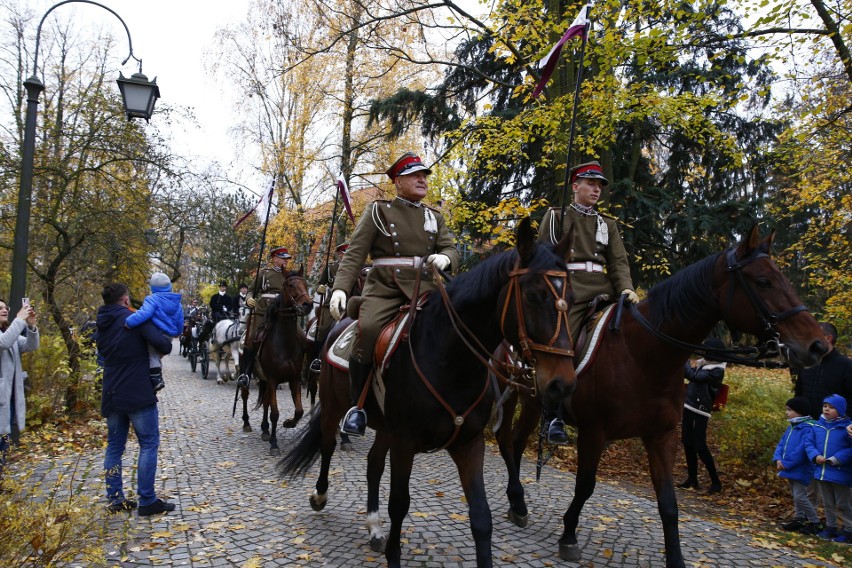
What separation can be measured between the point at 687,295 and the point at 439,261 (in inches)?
72.5

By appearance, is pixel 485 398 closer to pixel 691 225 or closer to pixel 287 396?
pixel 691 225

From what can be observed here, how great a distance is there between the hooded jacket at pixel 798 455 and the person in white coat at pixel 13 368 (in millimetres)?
7326

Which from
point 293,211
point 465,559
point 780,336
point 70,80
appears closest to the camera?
point 780,336

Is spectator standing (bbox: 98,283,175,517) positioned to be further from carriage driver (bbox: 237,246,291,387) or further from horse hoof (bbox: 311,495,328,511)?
carriage driver (bbox: 237,246,291,387)

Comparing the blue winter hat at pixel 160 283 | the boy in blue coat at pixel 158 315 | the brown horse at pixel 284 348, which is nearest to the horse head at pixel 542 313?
the boy in blue coat at pixel 158 315

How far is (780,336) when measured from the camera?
3.60 m

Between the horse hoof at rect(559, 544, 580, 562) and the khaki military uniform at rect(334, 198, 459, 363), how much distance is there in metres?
2.35

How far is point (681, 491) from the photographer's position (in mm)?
7117

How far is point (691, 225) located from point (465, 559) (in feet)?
31.3

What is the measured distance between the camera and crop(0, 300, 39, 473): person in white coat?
4961 millimetres

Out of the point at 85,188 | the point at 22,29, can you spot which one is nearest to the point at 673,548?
the point at 85,188

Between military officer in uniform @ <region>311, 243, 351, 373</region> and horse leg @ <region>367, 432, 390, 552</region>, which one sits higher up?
military officer in uniform @ <region>311, 243, 351, 373</region>

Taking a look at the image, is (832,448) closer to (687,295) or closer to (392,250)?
(687,295)

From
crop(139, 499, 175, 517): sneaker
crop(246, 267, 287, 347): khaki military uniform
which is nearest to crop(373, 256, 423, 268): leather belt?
crop(139, 499, 175, 517): sneaker
